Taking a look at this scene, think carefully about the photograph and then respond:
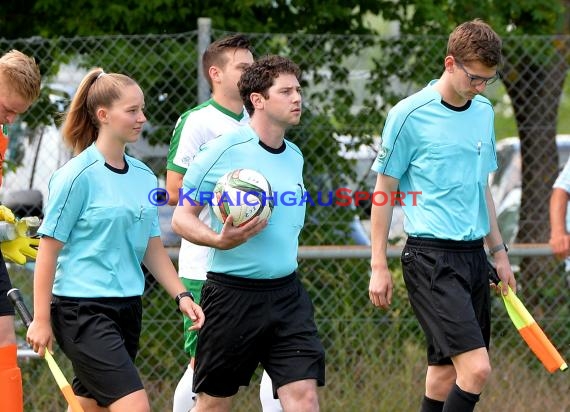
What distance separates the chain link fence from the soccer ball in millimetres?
2481

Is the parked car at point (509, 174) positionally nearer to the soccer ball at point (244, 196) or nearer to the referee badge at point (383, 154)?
the referee badge at point (383, 154)

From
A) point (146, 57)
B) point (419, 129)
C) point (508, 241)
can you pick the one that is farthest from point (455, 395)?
point (508, 241)

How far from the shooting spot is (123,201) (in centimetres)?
501

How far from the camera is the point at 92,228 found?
496 cm

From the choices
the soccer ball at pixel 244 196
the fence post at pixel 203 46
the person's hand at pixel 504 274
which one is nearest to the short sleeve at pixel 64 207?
the soccer ball at pixel 244 196

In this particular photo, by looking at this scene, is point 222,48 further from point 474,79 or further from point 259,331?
point 259,331

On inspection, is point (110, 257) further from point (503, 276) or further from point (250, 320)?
point (503, 276)

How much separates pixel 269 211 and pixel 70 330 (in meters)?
0.98

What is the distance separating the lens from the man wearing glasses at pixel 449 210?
533 cm

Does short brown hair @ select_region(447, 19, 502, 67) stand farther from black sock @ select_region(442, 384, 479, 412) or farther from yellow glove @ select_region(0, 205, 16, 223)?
yellow glove @ select_region(0, 205, 16, 223)

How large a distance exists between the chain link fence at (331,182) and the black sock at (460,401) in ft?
6.67

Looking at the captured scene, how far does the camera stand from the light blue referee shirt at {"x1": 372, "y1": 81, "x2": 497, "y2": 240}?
542 cm

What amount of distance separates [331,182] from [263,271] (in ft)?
8.51

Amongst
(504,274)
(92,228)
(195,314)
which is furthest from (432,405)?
(92,228)
